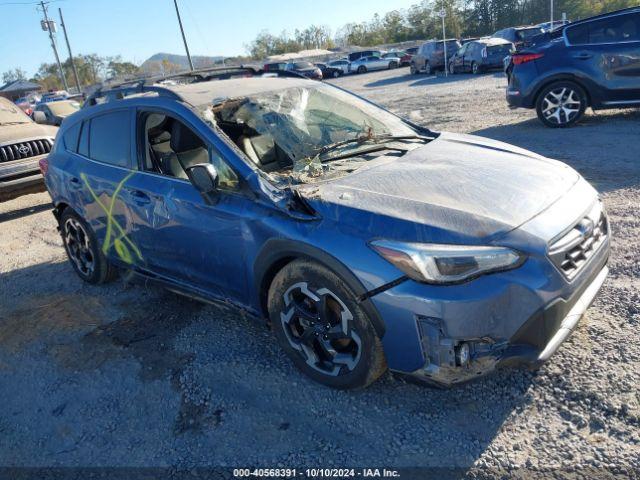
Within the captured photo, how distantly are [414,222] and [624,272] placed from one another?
2.21 m

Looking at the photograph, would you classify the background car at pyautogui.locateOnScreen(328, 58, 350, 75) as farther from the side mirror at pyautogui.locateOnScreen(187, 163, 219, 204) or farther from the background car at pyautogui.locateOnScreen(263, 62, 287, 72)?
the side mirror at pyautogui.locateOnScreen(187, 163, 219, 204)

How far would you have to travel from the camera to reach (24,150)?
8117 millimetres

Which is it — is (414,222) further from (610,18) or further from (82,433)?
(610,18)

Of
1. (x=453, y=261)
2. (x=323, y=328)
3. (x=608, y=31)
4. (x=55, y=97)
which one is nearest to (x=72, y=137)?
(x=323, y=328)

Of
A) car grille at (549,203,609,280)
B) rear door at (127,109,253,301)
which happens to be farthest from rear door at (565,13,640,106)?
rear door at (127,109,253,301)

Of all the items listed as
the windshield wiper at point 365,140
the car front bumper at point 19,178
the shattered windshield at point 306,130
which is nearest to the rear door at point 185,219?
the shattered windshield at point 306,130

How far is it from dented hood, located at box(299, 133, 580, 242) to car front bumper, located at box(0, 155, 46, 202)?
21.0ft

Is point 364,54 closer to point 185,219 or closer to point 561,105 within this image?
point 561,105

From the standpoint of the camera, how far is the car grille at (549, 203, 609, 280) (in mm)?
2590

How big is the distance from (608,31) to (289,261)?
26.8ft

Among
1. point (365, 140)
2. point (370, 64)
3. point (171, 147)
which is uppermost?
point (171, 147)

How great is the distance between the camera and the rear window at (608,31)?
8.50 m

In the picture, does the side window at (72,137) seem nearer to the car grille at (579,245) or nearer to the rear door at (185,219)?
the rear door at (185,219)

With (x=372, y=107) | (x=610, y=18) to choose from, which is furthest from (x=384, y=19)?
(x=372, y=107)
